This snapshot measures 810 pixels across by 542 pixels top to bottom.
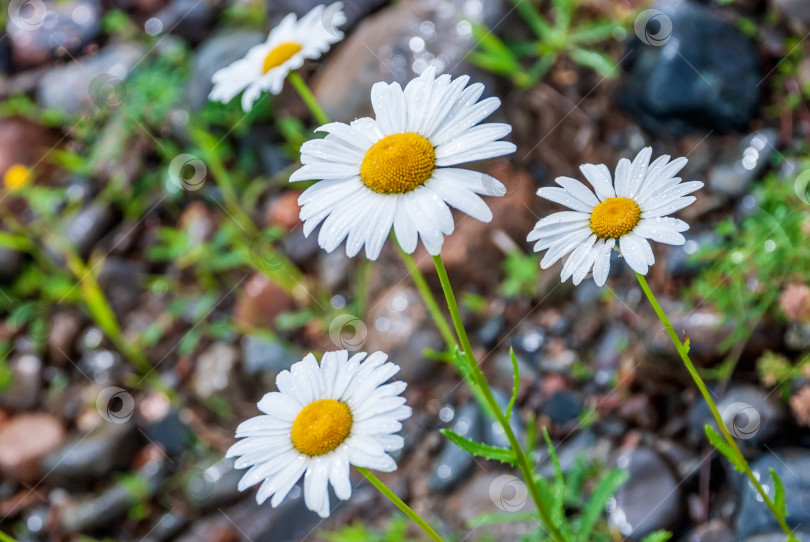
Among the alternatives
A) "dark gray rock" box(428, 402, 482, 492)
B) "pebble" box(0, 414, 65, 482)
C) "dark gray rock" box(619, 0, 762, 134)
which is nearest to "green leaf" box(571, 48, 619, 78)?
"dark gray rock" box(619, 0, 762, 134)

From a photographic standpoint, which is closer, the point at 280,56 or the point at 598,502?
the point at 598,502

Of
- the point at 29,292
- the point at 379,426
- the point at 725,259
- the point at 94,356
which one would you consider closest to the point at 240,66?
the point at 379,426

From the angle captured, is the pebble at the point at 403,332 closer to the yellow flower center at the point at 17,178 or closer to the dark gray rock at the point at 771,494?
A: the dark gray rock at the point at 771,494

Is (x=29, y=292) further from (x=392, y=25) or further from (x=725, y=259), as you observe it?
(x=725, y=259)

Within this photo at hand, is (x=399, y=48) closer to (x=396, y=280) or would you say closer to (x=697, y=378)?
(x=396, y=280)

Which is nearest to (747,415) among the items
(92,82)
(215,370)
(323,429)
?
(323,429)

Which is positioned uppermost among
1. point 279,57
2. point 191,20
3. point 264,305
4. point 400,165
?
point 400,165

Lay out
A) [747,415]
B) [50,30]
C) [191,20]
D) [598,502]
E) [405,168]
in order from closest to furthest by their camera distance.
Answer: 1. [405,168]
2. [598,502]
3. [747,415]
4. [191,20]
5. [50,30]
